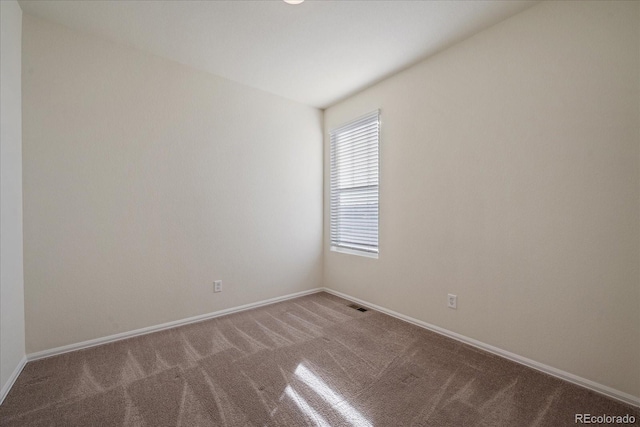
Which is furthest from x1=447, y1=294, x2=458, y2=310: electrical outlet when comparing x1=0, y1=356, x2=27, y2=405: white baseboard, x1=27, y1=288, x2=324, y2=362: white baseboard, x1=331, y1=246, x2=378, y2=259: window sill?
x1=0, y1=356, x2=27, y2=405: white baseboard

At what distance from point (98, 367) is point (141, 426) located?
2.90 feet

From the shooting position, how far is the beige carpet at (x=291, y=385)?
5.06ft

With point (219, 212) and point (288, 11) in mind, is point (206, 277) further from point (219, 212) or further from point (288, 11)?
point (288, 11)

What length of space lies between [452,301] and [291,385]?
159 centimetres

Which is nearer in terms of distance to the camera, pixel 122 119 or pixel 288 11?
pixel 288 11

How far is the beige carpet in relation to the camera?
154cm

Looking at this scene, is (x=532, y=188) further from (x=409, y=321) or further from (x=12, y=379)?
(x=12, y=379)

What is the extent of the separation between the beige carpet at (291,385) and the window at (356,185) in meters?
1.26

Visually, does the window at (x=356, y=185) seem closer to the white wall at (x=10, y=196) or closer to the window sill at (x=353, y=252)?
the window sill at (x=353, y=252)

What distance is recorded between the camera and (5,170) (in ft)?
5.86

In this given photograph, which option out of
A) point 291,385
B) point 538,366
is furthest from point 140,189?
point 538,366

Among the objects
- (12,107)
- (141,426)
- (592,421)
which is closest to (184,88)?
(12,107)

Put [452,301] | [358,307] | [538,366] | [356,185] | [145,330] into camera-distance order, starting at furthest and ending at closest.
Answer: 1. [356,185]
2. [358,307]
3. [145,330]
4. [452,301]
5. [538,366]

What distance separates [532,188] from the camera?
6.66 ft
